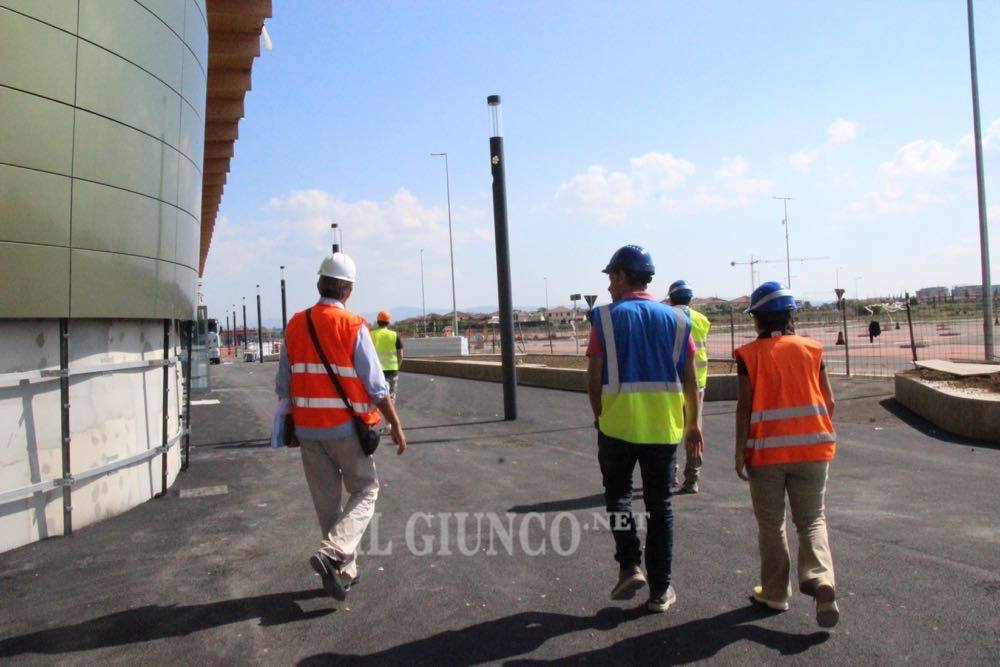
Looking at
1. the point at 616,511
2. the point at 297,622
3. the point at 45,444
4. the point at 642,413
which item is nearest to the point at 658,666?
Answer: the point at 616,511

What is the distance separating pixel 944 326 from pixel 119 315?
3104 centimetres

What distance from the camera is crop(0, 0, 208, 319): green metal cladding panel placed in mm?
5461

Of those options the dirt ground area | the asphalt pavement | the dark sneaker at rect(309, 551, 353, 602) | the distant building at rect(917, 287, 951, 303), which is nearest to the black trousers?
the asphalt pavement

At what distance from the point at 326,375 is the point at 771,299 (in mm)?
2493

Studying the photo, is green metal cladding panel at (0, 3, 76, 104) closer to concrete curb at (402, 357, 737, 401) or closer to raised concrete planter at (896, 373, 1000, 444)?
raised concrete planter at (896, 373, 1000, 444)

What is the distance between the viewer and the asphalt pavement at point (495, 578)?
379 cm

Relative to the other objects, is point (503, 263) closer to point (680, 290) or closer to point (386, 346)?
point (386, 346)

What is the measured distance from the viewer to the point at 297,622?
4.19m

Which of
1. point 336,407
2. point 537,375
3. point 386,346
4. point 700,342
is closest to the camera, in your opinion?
point 336,407

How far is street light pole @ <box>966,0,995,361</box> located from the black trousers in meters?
14.7

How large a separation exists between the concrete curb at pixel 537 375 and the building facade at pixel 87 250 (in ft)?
33.8

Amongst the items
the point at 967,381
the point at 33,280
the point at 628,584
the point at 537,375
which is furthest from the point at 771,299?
the point at 537,375

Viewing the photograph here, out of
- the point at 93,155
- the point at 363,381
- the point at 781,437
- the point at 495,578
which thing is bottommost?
the point at 495,578

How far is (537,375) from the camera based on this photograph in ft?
64.1
